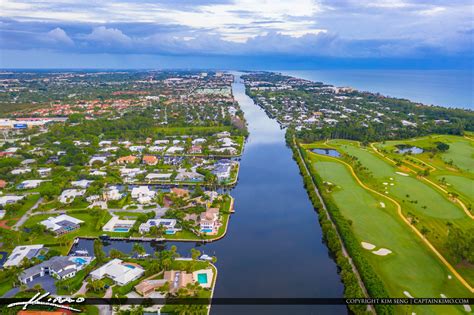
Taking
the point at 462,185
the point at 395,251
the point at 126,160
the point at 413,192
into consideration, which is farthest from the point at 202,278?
the point at 462,185

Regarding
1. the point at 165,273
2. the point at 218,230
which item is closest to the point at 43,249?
the point at 165,273

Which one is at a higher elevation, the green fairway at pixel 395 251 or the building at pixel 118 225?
the green fairway at pixel 395 251

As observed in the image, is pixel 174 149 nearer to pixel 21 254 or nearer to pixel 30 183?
pixel 30 183

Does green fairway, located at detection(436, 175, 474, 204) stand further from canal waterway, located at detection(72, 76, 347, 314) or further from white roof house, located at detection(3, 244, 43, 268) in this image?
white roof house, located at detection(3, 244, 43, 268)

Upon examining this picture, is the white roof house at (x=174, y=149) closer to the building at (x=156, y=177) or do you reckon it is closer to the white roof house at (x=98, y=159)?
the white roof house at (x=98, y=159)

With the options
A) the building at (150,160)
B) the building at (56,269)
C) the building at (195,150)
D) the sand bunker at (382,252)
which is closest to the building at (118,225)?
the building at (56,269)

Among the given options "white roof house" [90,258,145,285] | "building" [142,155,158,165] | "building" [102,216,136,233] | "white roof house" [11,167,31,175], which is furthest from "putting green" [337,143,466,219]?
"white roof house" [11,167,31,175]

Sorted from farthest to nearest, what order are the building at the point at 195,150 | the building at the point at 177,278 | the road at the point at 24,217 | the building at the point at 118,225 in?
the building at the point at 195,150
the road at the point at 24,217
the building at the point at 118,225
the building at the point at 177,278
